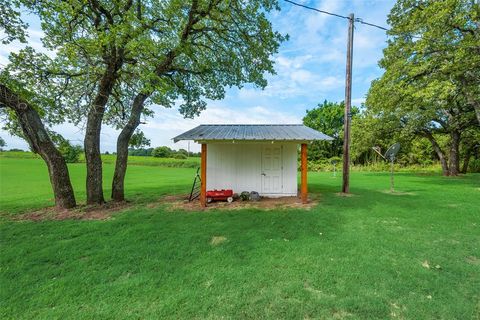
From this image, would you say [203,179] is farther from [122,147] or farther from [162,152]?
[162,152]

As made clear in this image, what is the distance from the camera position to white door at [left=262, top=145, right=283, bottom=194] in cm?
939

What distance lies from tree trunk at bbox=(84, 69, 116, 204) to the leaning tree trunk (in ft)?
1.92

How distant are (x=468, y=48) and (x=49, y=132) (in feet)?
49.3

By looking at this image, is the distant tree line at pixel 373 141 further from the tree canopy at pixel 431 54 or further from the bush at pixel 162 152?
the bush at pixel 162 152

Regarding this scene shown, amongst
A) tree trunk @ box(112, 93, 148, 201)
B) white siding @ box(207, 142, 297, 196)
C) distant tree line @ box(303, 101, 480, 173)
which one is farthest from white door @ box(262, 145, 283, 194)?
tree trunk @ box(112, 93, 148, 201)

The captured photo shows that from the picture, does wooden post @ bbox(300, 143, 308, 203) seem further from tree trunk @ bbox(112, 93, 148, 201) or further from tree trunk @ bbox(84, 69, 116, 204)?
tree trunk @ bbox(84, 69, 116, 204)

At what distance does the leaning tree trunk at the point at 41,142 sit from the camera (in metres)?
6.30

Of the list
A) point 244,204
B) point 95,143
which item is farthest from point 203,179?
point 95,143

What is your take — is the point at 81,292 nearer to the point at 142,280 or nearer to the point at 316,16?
the point at 142,280

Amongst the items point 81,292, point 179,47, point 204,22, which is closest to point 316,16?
point 204,22

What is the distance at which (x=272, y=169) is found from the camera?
9414 millimetres

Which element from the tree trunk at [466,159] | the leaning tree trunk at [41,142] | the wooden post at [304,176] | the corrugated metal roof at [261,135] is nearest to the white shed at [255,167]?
the corrugated metal roof at [261,135]

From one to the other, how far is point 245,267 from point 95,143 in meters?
6.56

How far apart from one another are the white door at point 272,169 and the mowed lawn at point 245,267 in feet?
10.5
